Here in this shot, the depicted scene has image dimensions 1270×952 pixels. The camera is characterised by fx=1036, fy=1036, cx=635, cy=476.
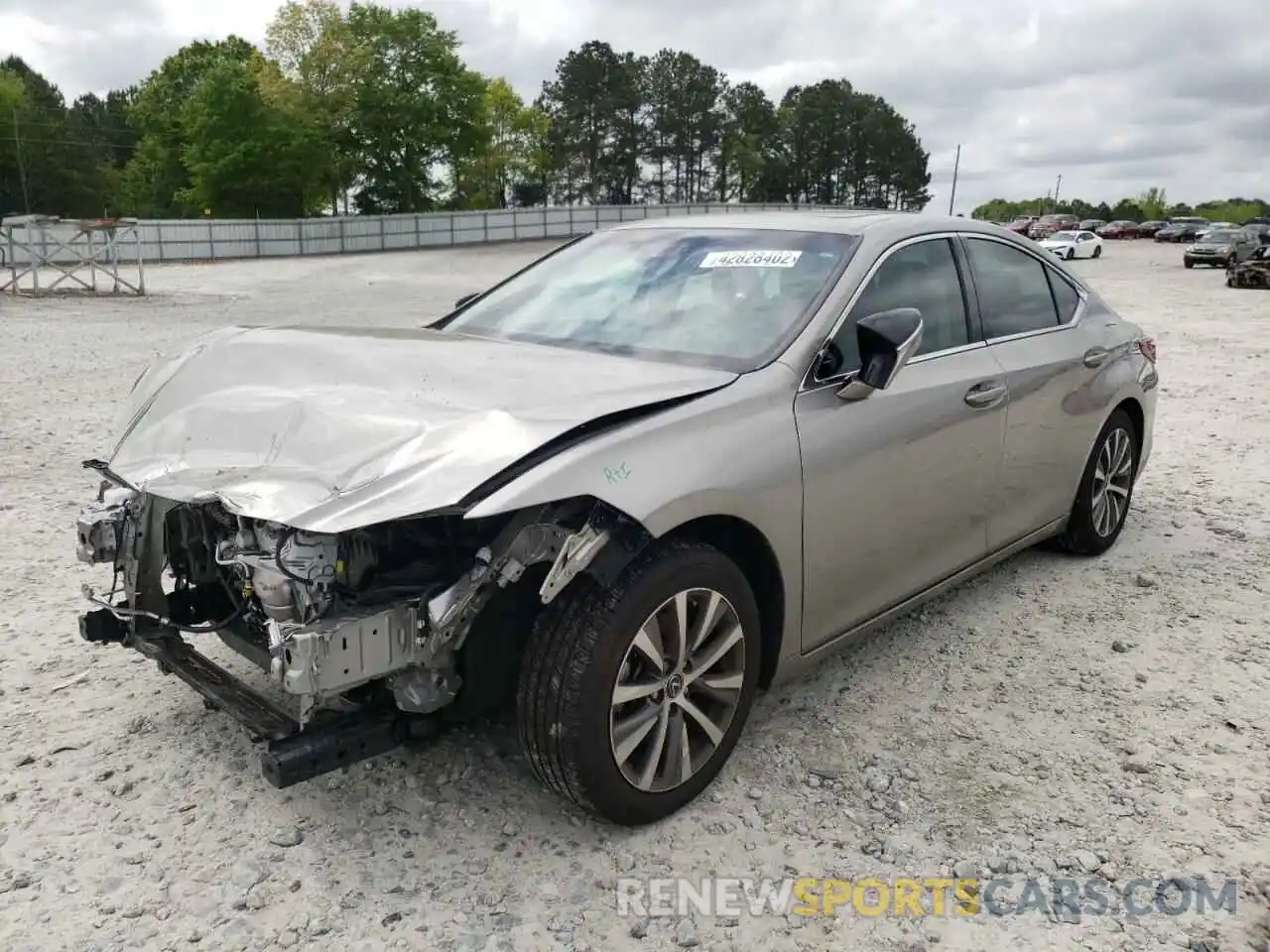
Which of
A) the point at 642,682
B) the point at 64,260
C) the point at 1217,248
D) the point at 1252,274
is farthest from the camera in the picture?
the point at 1217,248

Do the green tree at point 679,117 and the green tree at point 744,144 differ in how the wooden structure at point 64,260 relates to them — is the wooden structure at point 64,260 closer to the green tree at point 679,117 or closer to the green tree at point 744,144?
the green tree at point 679,117

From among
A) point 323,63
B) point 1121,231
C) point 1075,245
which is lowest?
point 1075,245

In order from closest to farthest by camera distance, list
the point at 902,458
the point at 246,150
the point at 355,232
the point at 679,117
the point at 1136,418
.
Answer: the point at 902,458
the point at 1136,418
the point at 355,232
the point at 246,150
the point at 679,117

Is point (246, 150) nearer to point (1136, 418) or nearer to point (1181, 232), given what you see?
point (1181, 232)

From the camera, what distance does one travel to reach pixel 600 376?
313 centimetres

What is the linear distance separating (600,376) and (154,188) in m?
76.5

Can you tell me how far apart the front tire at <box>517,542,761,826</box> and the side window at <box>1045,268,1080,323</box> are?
265cm

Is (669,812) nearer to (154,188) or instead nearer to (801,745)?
(801,745)

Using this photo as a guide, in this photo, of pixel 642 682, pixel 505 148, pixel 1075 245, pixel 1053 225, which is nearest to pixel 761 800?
pixel 642 682

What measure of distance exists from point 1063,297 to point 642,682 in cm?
319

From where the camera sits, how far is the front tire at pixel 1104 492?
16.4ft

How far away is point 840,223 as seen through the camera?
13.0 ft

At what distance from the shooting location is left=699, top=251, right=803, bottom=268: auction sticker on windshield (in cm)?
374

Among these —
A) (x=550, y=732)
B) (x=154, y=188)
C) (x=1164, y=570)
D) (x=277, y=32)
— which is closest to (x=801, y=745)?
(x=550, y=732)
